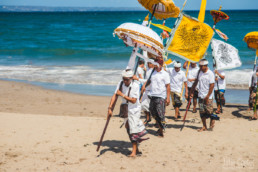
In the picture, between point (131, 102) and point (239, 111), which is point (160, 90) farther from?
point (239, 111)

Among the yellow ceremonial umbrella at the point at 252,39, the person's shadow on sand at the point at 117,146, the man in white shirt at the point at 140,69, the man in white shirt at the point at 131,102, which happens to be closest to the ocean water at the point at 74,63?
the man in white shirt at the point at 140,69

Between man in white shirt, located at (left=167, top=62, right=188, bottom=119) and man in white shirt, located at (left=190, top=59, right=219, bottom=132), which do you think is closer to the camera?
man in white shirt, located at (left=190, top=59, right=219, bottom=132)

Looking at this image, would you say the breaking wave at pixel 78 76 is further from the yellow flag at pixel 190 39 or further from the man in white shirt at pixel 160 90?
the man in white shirt at pixel 160 90

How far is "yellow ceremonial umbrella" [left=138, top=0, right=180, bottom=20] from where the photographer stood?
6984 millimetres

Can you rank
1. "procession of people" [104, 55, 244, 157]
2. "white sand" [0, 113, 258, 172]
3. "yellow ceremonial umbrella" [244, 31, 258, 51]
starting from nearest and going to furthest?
"white sand" [0, 113, 258, 172] < "procession of people" [104, 55, 244, 157] < "yellow ceremonial umbrella" [244, 31, 258, 51]

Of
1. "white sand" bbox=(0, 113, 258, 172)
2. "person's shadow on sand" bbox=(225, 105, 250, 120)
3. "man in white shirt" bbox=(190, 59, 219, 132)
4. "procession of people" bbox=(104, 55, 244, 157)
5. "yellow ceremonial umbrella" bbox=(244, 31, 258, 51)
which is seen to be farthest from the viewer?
"person's shadow on sand" bbox=(225, 105, 250, 120)

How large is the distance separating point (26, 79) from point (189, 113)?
928 cm

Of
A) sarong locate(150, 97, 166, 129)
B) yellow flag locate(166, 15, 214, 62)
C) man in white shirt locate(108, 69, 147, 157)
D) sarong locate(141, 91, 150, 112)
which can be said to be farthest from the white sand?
yellow flag locate(166, 15, 214, 62)

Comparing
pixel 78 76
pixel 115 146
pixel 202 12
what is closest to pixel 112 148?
pixel 115 146

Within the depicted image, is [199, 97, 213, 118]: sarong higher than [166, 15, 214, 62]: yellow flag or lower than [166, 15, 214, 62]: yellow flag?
lower

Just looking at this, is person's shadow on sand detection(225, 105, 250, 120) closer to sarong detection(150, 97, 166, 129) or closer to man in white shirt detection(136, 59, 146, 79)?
man in white shirt detection(136, 59, 146, 79)

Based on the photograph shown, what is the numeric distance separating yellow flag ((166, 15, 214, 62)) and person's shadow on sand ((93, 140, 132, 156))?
2642mm

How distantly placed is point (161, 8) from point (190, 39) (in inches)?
43.4

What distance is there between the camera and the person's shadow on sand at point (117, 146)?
6.12 m
